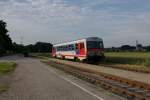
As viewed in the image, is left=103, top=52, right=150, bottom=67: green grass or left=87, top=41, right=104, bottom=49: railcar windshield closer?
left=103, top=52, right=150, bottom=67: green grass

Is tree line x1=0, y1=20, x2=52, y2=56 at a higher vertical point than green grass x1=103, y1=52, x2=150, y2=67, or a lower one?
higher

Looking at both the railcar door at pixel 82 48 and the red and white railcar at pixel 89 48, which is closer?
the red and white railcar at pixel 89 48

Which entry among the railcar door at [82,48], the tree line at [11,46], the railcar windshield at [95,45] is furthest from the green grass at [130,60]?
the tree line at [11,46]

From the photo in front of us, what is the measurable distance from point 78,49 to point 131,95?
29821mm

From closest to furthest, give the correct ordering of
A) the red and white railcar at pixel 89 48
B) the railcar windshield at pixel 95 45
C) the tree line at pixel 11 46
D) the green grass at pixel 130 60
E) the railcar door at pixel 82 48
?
the green grass at pixel 130 60 < the red and white railcar at pixel 89 48 < the railcar windshield at pixel 95 45 < the railcar door at pixel 82 48 < the tree line at pixel 11 46

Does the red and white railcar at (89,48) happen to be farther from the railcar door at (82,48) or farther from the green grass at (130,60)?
the green grass at (130,60)

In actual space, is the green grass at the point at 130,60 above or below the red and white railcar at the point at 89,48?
below

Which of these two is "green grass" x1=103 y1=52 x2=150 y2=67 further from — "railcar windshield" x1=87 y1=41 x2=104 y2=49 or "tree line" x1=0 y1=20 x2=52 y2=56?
"tree line" x1=0 y1=20 x2=52 y2=56

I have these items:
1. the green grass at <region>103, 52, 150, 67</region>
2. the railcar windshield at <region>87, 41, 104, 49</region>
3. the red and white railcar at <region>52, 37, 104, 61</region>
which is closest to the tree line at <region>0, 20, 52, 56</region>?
the green grass at <region>103, 52, 150, 67</region>

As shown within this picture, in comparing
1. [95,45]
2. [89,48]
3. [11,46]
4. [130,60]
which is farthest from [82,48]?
[11,46]

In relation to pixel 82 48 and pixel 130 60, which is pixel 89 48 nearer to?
pixel 82 48

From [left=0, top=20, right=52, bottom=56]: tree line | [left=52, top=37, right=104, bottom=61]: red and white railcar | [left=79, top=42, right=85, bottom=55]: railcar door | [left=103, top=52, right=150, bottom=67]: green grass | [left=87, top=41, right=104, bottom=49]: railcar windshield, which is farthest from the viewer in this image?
[left=0, top=20, right=52, bottom=56]: tree line

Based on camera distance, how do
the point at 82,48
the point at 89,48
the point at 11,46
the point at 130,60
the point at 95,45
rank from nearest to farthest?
the point at 89,48, the point at 95,45, the point at 82,48, the point at 130,60, the point at 11,46

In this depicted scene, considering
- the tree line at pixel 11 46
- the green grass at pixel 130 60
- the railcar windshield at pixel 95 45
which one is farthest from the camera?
the tree line at pixel 11 46
